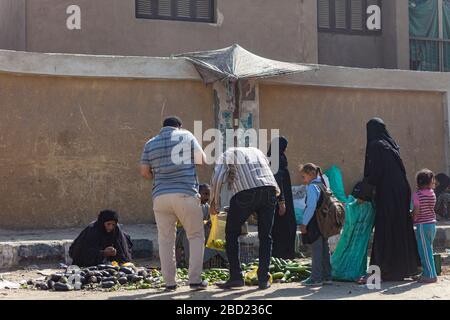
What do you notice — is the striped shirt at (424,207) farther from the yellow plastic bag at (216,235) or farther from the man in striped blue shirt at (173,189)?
the man in striped blue shirt at (173,189)

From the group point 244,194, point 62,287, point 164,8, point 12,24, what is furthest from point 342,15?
point 62,287

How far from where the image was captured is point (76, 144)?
35.6 ft

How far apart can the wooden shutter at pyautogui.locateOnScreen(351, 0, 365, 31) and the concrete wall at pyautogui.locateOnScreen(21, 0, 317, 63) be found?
1.85 metres

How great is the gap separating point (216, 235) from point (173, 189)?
6.15 feet

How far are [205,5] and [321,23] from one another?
2.93 metres

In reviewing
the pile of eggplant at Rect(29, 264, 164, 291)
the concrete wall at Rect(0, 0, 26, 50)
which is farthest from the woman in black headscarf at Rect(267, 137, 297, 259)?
the concrete wall at Rect(0, 0, 26, 50)

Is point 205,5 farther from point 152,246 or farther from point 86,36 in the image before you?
point 152,246

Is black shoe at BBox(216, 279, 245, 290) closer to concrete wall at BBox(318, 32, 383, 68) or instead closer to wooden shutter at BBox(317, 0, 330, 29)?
concrete wall at BBox(318, 32, 383, 68)

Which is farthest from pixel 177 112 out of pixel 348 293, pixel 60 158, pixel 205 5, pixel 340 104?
pixel 348 293

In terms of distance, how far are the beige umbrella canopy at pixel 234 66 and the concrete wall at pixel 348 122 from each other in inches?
22.0

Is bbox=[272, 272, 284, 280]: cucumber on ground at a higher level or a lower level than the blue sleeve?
lower

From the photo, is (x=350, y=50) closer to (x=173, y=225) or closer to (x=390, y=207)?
(x=390, y=207)

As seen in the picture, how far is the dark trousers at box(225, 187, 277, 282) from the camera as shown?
714 cm

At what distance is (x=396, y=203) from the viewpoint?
25.5ft
